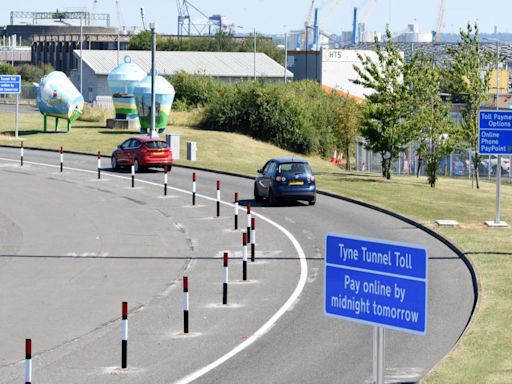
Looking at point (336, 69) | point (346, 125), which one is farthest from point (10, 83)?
point (336, 69)

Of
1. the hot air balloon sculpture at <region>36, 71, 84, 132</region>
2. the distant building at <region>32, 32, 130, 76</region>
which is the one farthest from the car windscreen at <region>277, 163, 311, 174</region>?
the distant building at <region>32, 32, 130, 76</region>

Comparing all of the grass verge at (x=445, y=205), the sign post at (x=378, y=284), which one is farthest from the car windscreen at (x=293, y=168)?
the sign post at (x=378, y=284)

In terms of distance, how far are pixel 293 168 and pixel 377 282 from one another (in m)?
26.4

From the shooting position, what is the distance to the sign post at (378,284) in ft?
28.5

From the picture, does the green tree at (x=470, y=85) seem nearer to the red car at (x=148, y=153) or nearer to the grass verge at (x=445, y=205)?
the grass verge at (x=445, y=205)

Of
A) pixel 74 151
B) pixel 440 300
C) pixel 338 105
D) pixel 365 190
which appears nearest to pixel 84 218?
pixel 365 190

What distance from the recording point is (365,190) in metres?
39.7

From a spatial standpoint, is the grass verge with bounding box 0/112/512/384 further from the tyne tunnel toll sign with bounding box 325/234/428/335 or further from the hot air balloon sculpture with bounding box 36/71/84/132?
the tyne tunnel toll sign with bounding box 325/234/428/335

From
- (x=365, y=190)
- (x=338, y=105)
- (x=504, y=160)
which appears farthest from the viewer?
(x=338, y=105)

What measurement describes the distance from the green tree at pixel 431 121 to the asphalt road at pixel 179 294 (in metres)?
9.38

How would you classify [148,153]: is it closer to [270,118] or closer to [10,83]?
[10,83]

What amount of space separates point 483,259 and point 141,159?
22.3m

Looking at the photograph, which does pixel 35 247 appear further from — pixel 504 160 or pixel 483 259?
pixel 504 160

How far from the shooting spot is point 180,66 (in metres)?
119
